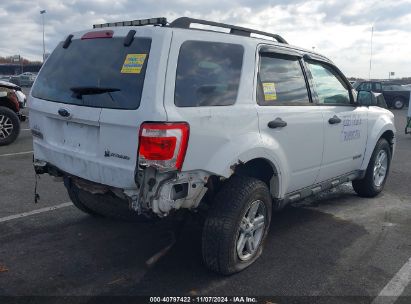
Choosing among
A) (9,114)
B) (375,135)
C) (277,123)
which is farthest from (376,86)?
(277,123)

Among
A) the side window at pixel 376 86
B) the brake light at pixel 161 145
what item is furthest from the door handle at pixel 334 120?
the side window at pixel 376 86

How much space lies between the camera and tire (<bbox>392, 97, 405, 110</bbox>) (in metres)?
26.9

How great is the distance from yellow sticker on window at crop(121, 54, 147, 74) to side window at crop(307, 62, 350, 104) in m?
2.04

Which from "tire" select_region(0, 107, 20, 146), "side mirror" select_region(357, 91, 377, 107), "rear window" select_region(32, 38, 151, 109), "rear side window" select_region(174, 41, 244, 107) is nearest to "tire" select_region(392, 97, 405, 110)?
"tire" select_region(0, 107, 20, 146)

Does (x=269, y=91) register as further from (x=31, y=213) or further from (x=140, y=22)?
(x=31, y=213)

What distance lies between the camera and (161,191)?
291 centimetres

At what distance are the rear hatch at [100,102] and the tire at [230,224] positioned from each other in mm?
709

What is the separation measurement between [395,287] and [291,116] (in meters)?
1.62

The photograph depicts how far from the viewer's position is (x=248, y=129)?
340cm

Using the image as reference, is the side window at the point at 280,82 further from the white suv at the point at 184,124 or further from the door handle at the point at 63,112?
the door handle at the point at 63,112

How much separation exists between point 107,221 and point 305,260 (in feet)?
7.07

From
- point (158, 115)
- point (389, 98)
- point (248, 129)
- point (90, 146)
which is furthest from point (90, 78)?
point (389, 98)

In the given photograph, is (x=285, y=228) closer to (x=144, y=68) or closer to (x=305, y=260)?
(x=305, y=260)

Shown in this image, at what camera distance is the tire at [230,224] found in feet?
10.6
